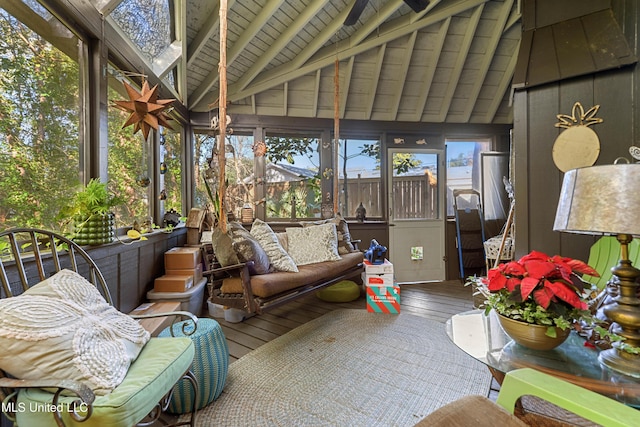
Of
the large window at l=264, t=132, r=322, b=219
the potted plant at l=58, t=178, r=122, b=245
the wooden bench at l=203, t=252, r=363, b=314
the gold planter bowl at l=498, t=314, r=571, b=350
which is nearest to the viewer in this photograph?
the gold planter bowl at l=498, t=314, r=571, b=350

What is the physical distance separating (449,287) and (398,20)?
4.03 metres

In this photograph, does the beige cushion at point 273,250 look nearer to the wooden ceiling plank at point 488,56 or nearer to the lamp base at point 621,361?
the lamp base at point 621,361

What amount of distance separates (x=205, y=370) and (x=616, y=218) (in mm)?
2077

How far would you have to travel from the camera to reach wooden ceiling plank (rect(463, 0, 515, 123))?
3.74 meters

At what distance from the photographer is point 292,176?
4.71 meters

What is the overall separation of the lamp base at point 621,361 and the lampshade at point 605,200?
1.55ft

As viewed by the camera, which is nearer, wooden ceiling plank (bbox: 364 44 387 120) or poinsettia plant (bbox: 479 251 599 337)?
poinsettia plant (bbox: 479 251 599 337)

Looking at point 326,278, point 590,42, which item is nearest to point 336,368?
Result: point 326,278

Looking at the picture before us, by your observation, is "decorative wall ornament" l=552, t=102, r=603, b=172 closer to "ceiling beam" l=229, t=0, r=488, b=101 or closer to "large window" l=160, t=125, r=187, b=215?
"ceiling beam" l=229, t=0, r=488, b=101

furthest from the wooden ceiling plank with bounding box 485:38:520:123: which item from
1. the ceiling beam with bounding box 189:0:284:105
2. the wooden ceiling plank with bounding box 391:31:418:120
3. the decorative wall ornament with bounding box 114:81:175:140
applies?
the decorative wall ornament with bounding box 114:81:175:140

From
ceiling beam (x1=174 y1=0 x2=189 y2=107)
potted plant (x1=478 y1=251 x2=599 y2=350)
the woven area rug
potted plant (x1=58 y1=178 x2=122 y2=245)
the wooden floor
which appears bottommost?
the wooden floor

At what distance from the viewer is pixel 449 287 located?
4.41 m

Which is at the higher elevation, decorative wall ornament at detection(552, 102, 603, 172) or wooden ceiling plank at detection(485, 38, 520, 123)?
wooden ceiling plank at detection(485, 38, 520, 123)

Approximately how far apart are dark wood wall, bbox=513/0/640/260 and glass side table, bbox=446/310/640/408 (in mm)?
1393
